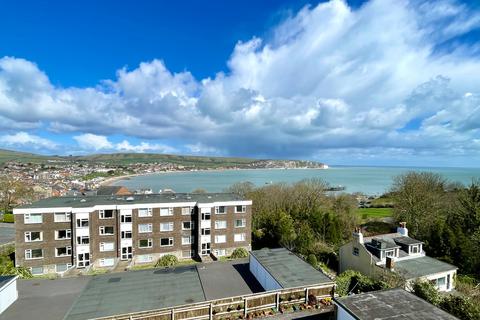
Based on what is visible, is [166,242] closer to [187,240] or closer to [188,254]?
[187,240]

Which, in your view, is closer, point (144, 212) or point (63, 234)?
point (63, 234)

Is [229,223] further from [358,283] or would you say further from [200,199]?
[358,283]

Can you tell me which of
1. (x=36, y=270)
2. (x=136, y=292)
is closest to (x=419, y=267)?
(x=136, y=292)

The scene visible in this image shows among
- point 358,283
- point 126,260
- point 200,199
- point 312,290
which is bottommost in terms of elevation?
point 126,260

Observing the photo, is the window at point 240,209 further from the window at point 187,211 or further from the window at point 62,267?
the window at point 62,267

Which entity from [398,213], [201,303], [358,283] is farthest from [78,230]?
[398,213]

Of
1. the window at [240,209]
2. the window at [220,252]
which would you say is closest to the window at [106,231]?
the window at [220,252]
